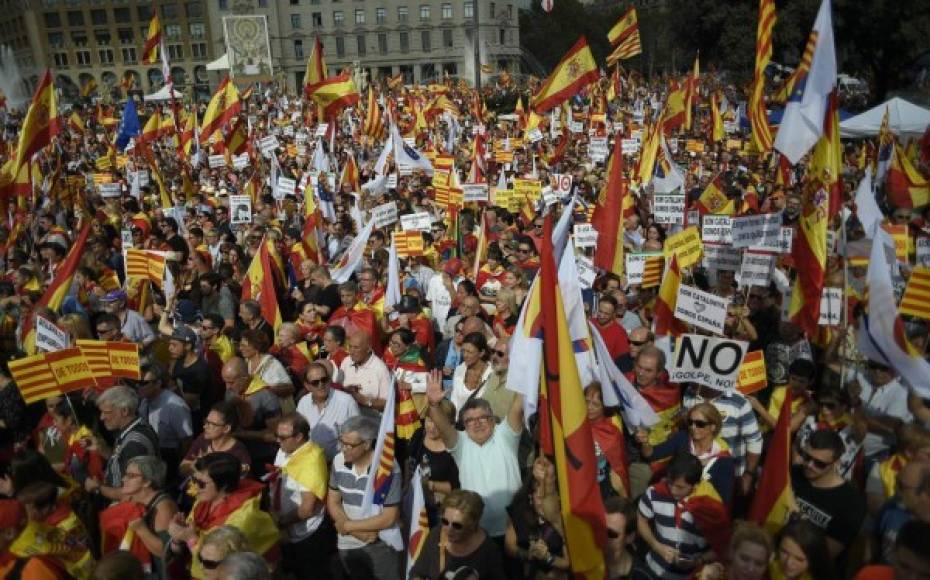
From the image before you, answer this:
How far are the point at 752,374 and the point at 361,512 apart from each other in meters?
2.96

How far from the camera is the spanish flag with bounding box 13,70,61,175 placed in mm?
10414

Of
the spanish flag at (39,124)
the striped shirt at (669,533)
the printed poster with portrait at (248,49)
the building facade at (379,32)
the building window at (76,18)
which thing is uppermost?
the building window at (76,18)

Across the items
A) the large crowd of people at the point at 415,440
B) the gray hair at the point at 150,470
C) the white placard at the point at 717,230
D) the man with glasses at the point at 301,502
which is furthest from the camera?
the white placard at the point at 717,230

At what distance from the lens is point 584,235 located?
876 cm

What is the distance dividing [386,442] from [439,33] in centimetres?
9336

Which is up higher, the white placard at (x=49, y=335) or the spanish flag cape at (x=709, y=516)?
the white placard at (x=49, y=335)

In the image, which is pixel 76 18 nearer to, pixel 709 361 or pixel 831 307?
pixel 831 307

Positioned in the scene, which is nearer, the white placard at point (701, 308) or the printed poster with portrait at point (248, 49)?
the white placard at point (701, 308)

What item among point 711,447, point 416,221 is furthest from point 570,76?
point 711,447

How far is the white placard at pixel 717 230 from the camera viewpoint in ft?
26.9

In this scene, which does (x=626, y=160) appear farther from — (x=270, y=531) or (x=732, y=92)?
(x=732, y=92)

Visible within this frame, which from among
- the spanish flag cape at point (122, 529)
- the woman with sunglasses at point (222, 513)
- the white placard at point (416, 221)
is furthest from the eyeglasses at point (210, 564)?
the white placard at point (416, 221)

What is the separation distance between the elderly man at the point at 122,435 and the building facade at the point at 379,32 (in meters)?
89.5

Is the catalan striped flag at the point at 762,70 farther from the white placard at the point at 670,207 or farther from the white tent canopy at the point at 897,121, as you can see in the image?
the white tent canopy at the point at 897,121
